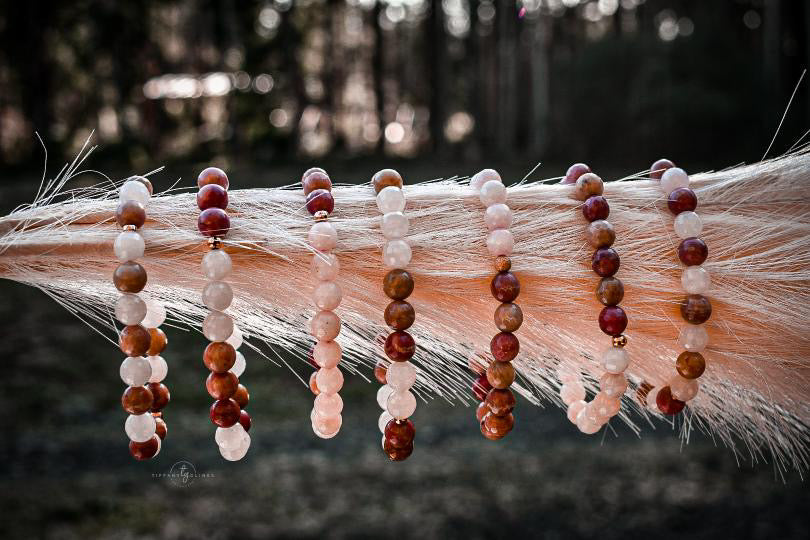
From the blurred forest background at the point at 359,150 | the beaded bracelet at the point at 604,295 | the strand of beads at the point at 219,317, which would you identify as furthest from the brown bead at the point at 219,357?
the blurred forest background at the point at 359,150

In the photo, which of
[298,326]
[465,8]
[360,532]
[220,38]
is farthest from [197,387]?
[298,326]

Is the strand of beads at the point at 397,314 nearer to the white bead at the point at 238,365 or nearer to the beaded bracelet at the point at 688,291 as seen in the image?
the white bead at the point at 238,365

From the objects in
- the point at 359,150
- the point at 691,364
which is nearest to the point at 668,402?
the point at 691,364

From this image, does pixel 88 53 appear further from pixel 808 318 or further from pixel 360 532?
pixel 808 318

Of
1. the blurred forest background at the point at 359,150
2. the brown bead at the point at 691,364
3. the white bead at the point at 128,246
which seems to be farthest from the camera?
the blurred forest background at the point at 359,150

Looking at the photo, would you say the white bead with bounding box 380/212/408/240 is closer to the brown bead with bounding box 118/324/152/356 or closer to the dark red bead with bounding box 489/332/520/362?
the dark red bead with bounding box 489/332/520/362

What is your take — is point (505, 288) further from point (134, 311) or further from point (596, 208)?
point (134, 311)
